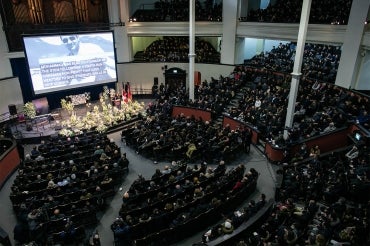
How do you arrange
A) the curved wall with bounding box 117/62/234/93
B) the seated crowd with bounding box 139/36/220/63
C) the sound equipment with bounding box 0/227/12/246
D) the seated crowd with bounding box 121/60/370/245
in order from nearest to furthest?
the seated crowd with bounding box 121/60/370/245, the sound equipment with bounding box 0/227/12/246, the curved wall with bounding box 117/62/234/93, the seated crowd with bounding box 139/36/220/63

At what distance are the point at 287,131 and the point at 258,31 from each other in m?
10.3

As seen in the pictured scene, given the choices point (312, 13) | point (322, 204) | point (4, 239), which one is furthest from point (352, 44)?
point (4, 239)

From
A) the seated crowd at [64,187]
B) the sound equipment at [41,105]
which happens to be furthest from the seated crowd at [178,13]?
the seated crowd at [64,187]

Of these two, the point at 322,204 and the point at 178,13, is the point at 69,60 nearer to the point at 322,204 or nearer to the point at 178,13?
the point at 178,13

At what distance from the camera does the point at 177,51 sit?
2822cm

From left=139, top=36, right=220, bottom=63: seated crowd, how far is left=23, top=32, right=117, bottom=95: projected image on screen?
511 cm

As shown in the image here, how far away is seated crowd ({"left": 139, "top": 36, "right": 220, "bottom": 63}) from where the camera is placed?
A: 2683 cm

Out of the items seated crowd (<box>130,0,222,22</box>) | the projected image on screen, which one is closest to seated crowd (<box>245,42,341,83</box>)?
seated crowd (<box>130,0,222,22</box>)

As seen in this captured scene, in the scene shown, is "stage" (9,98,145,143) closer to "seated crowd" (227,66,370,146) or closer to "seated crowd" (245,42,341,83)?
"seated crowd" (227,66,370,146)

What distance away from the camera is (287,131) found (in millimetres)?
15586

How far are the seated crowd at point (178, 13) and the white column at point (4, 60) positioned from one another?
9953mm

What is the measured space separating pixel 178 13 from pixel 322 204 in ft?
64.3

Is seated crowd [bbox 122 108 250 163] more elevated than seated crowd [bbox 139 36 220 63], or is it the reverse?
seated crowd [bbox 139 36 220 63]

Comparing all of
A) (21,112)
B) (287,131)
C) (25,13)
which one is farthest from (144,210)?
(25,13)
